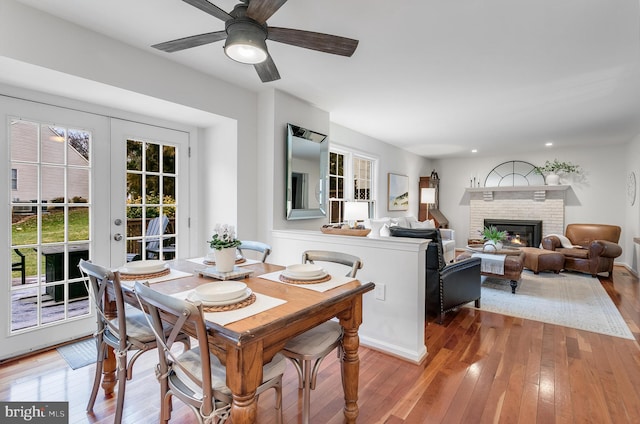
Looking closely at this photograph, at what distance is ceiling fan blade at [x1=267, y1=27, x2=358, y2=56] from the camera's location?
5.56 ft

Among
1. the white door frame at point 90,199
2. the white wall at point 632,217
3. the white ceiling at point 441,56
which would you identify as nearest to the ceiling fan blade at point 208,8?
the white ceiling at point 441,56

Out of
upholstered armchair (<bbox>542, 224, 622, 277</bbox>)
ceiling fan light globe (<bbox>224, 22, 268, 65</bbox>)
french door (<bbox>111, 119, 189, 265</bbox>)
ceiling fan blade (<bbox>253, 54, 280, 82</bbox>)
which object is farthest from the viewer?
upholstered armchair (<bbox>542, 224, 622, 277</bbox>)

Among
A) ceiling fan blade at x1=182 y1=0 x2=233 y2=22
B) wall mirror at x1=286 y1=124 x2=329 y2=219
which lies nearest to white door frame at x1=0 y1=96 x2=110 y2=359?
wall mirror at x1=286 y1=124 x2=329 y2=219

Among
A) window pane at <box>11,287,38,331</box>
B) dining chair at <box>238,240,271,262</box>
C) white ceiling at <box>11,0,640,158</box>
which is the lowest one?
window pane at <box>11,287,38,331</box>

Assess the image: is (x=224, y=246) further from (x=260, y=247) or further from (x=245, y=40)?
(x=245, y=40)

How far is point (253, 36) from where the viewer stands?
5.28ft

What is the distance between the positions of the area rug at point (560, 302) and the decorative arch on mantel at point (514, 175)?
9.52ft

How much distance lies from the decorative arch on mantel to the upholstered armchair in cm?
144

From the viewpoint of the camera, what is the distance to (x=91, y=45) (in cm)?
229

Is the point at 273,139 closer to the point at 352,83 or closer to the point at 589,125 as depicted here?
the point at 352,83

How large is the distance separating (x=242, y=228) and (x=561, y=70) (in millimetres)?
3478

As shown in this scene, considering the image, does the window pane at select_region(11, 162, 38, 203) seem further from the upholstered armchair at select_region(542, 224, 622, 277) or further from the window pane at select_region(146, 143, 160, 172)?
the upholstered armchair at select_region(542, 224, 622, 277)

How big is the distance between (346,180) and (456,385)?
3.66 metres

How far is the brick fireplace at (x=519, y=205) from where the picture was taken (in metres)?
6.95
